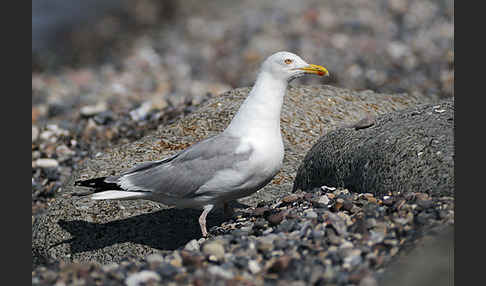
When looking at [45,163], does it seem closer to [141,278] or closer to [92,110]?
[92,110]

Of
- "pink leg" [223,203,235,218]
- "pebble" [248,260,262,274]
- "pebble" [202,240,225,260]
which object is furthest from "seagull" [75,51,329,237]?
"pebble" [248,260,262,274]

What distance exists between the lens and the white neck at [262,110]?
227 inches

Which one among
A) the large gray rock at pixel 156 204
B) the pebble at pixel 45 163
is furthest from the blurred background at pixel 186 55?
the large gray rock at pixel 156 204

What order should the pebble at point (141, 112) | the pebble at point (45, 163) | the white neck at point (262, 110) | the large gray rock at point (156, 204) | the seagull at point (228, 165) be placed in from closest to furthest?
the seagull at point (228, 165), the white neck at point (262, 110), the large gray rock at point (156, 204), the pebble at point (45, 163), the pebble at point (141, 112)

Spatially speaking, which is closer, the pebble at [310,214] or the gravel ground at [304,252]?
the gravel ground at [304,252]

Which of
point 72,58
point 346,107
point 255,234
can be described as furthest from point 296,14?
point 255,234

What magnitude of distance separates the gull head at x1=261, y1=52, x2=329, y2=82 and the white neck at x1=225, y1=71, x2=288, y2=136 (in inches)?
2.0

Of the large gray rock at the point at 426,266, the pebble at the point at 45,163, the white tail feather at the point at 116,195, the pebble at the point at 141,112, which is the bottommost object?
the pebble at the point at 45,163

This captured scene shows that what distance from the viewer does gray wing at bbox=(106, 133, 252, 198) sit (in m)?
5.68

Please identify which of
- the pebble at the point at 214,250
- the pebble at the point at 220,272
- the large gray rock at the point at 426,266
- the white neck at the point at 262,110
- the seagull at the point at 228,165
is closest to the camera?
the large gray rock at the point at 426,266

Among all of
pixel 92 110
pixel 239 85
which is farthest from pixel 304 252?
pixel 239 85

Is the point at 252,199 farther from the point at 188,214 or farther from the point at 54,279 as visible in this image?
the point at 54,279

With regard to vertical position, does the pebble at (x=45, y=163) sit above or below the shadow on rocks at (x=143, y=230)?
below

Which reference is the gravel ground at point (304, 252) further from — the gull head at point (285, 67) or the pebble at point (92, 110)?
the pebble at point (92, 110)
